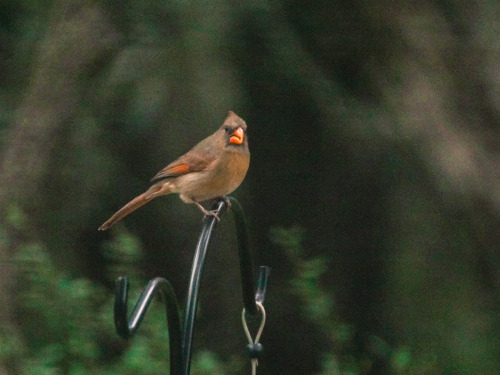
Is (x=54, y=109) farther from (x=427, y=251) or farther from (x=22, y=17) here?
(x=427, y=251)

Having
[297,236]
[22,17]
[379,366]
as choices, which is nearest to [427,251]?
[297,236]

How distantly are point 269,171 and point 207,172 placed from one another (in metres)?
1.01

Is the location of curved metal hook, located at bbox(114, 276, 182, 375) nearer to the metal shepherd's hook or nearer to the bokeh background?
the metal shepherd's hook

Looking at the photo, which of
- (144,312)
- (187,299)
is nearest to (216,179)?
(187,299)

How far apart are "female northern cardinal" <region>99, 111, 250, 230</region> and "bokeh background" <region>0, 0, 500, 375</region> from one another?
0.53 feet

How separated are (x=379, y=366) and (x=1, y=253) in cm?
200

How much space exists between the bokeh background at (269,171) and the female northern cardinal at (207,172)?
0.53 ft

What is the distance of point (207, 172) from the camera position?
142 inches

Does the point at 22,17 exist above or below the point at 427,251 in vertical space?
above

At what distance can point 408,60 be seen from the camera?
4.10 meters

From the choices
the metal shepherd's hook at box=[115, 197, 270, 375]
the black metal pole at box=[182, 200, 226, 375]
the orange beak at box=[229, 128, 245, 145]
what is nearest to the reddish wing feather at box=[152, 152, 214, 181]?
the orange beak at box=[229, 128, 245, 145]

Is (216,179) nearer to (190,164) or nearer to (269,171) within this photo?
(190,164)

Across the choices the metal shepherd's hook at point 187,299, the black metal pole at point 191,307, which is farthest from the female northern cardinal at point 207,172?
the black metal pole at point 191,307

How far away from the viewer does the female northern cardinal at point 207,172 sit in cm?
353
